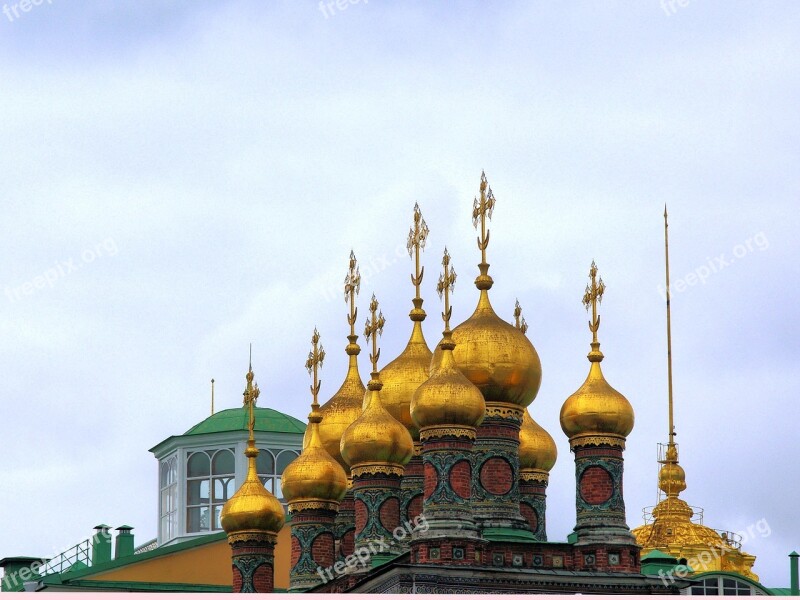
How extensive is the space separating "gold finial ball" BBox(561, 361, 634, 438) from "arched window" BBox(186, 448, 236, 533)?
51.3 ft

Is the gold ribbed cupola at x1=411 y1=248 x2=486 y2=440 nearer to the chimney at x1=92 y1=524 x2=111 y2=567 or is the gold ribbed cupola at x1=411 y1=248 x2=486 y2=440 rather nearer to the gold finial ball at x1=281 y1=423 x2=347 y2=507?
the gold finial ball at x1=281 y1=423 x2=347 y2=507

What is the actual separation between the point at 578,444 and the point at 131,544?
48.6ft

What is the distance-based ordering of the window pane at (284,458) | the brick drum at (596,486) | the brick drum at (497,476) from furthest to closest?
the window pane at (284,458), the brick drum at (497,476), the brick drum at (596,486)

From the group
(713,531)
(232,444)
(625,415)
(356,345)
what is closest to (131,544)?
(232,444)

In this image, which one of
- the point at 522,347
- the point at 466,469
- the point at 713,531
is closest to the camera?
the point at 466,469

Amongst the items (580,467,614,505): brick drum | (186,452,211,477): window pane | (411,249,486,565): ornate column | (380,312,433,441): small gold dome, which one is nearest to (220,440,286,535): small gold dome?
(380,312,433,441): small gold dome

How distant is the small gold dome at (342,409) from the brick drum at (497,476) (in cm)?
584

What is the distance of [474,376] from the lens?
151ft

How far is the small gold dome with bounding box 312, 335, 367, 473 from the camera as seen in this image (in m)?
51.4

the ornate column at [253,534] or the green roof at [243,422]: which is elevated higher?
the green roof at [243,422]

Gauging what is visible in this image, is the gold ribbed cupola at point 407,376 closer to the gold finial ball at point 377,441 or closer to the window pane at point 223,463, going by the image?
the gold finial ball at point 377,441

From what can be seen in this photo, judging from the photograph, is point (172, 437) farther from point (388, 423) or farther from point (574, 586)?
point (574, 586)

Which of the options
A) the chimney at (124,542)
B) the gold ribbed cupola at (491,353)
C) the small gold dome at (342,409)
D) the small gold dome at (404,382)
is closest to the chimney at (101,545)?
the chimney at (124,542)

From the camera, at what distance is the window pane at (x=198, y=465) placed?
60188mm
